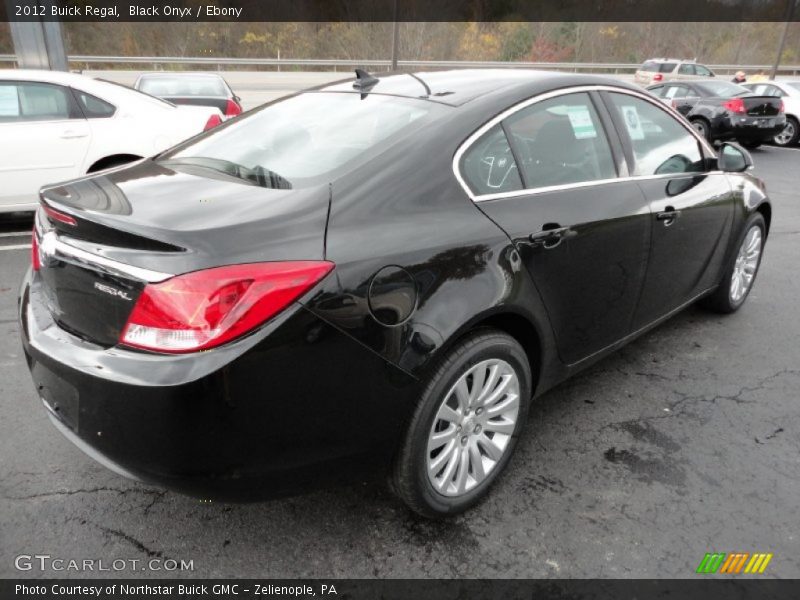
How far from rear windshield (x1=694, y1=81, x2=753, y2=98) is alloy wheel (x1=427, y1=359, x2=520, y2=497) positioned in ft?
46.4

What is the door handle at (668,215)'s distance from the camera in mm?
3005

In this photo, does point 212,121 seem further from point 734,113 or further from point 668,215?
point 734,113

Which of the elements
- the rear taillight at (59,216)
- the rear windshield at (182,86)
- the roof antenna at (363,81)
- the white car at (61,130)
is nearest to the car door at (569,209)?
the roof antenna at (363,81)

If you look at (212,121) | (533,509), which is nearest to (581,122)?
(533,509)

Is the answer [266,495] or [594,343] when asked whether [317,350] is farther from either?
[594,343]

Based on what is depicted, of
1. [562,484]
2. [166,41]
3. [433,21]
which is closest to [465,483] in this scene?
[562,484]

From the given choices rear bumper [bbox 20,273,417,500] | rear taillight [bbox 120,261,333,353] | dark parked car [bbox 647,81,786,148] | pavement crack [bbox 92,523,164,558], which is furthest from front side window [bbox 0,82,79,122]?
A: dark parked car [bbox 647,81,786,148]

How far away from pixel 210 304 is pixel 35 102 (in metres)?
5.29

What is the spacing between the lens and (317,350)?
1.77 m

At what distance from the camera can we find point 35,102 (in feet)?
18.7

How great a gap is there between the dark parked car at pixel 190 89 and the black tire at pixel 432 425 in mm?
8978

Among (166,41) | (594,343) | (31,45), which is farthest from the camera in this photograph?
(166,41)

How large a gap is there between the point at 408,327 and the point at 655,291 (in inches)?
71.0

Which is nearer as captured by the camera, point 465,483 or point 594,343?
point 465,483
